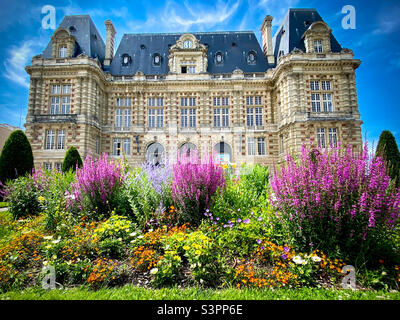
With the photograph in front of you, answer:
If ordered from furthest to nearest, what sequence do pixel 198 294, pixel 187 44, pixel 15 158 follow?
pixel 187 44
pixel 15 158
pixel 198 294

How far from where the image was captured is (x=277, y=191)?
387cm

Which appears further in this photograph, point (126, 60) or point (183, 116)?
point (126, 60)

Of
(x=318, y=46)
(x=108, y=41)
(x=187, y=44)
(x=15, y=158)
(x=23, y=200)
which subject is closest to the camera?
(x=23, y=200)

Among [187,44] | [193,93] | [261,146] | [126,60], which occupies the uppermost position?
[187,44]

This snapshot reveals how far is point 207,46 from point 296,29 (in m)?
9.88

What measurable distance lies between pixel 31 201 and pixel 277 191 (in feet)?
24.7

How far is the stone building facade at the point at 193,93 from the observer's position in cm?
1959

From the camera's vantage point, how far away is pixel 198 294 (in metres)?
2.73

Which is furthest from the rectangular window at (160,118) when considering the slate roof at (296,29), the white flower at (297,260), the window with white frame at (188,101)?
the white flower at (297,260)

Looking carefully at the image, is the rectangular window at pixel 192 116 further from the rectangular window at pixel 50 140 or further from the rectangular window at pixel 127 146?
the rectangular window at pixel 50 140

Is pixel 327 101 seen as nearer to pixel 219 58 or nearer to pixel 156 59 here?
pixel 219 58

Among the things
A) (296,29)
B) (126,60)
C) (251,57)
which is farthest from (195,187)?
(296,29)

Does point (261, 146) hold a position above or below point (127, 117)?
below
